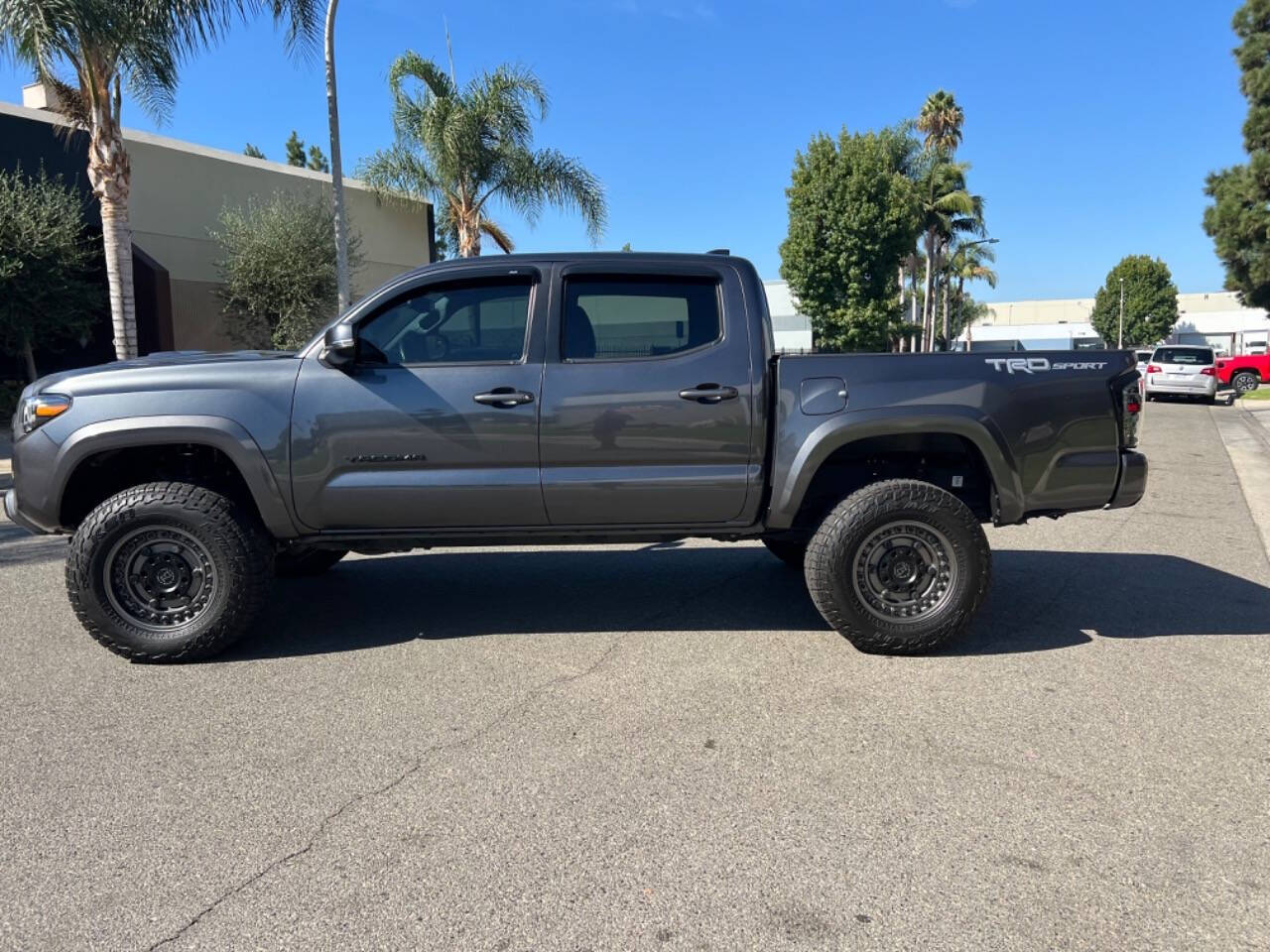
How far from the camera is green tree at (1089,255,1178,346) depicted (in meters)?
68.4

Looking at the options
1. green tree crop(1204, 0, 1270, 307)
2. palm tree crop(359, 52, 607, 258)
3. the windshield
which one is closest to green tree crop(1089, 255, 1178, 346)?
green tree crop(1204, 0, 1270, 307)

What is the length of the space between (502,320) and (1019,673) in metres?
3.03

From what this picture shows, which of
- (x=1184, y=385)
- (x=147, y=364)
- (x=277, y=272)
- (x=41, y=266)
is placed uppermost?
(x=277, y=272)

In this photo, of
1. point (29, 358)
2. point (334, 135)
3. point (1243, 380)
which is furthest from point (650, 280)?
point (1243, 380)

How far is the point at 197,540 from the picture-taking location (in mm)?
4461

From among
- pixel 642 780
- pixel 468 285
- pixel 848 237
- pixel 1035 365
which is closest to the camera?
pixel 642 780

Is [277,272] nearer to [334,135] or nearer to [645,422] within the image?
[334,135]

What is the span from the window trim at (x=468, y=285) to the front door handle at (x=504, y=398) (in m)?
0.15

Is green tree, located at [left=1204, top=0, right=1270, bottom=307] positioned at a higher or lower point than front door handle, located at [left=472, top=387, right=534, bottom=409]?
higher

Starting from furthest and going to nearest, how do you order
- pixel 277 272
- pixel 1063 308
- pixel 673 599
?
1. pixel 1063 308
2. pixel 277 272
3. pixel 673 599

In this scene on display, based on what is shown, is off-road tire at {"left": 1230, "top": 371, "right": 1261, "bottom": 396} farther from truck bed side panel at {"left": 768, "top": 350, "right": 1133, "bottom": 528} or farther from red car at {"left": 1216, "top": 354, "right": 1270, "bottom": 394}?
truck bed side panel at {"left": 768, "top": 350, "right": 1133, "bottom": 528}

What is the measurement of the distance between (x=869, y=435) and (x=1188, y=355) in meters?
25.1

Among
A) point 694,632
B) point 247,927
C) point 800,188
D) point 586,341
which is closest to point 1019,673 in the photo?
point 694,632

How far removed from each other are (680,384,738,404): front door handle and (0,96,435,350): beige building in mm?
17923
